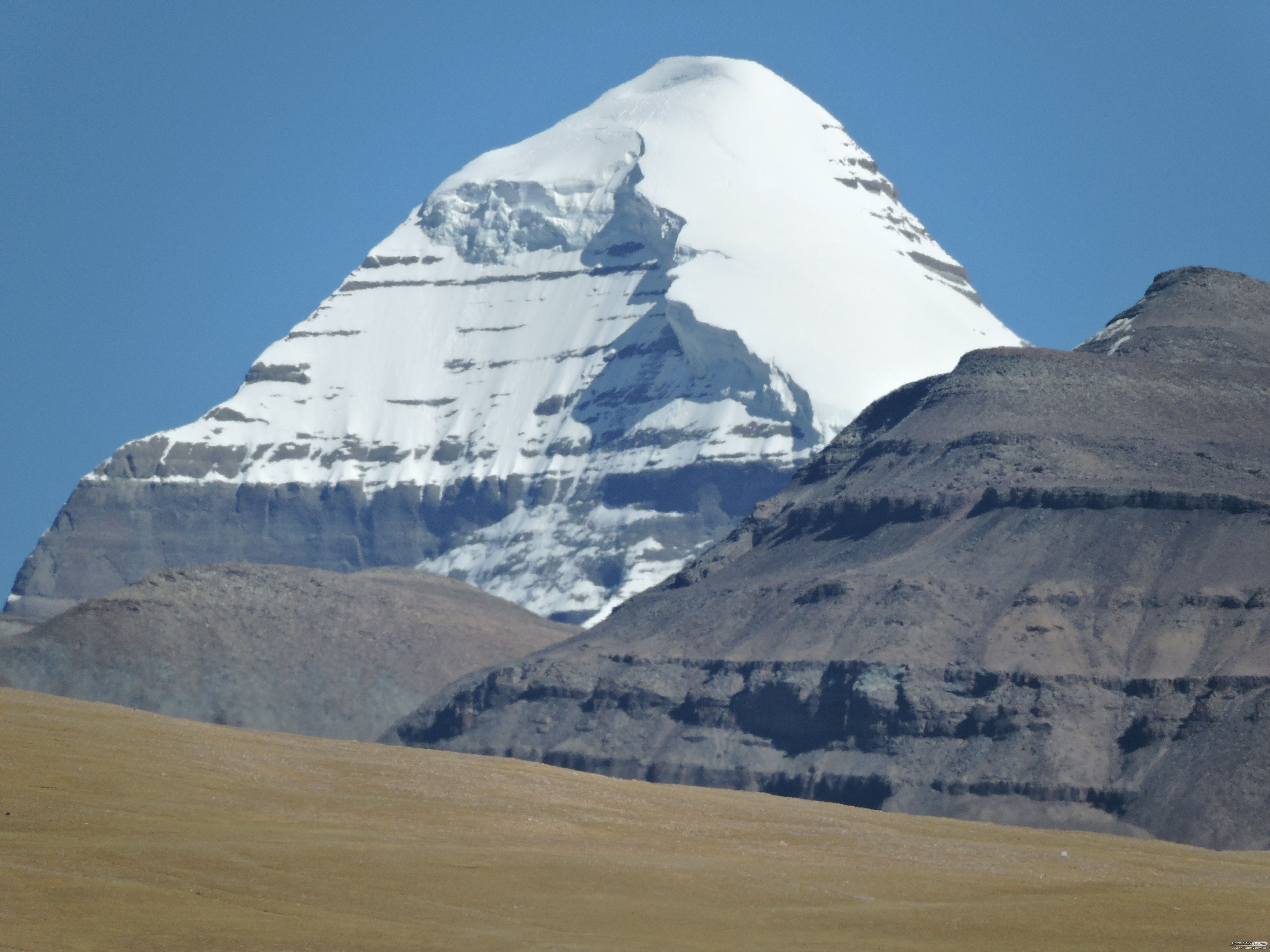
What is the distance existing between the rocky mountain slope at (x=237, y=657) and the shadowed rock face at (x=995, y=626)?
12.9 m

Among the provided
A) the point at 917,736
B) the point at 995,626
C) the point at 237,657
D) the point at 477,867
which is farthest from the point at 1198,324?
the point at 477,867

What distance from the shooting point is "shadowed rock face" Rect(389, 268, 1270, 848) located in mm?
128750

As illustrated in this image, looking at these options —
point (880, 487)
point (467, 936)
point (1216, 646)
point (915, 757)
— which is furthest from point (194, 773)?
point (880, 487)

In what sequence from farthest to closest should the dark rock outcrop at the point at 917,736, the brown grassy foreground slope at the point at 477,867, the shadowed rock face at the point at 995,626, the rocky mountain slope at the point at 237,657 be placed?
the rocky mountain slope at the point at 237,657, the shadowed rock face at the point at 995,626, the dark rock outcrop at the point at 917,736, the brown grassy foreground slope at the point at 477,867

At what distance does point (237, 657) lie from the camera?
185000 mm

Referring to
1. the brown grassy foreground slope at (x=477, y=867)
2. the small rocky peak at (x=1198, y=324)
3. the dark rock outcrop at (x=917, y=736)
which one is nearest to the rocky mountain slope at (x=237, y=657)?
the dark rock outcrop at (x=917, y=736)

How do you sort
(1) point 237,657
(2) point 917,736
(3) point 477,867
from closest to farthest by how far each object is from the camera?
(3) point 477,867 → (2) point 917,736 → (1) point 237,657

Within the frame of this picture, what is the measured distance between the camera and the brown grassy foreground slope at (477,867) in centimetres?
5406

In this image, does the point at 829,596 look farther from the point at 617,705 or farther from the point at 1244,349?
the point at 1244,349

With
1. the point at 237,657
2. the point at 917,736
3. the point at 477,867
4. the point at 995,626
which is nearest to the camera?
the point at 477,867

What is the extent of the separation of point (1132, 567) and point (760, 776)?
28.5 meters

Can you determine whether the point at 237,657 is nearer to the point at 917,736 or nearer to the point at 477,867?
the point at 917,736

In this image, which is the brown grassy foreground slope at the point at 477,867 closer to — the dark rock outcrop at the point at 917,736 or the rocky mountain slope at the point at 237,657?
the dark rock outcrop at the point at 917,736

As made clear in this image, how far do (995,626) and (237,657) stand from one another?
232 ft
